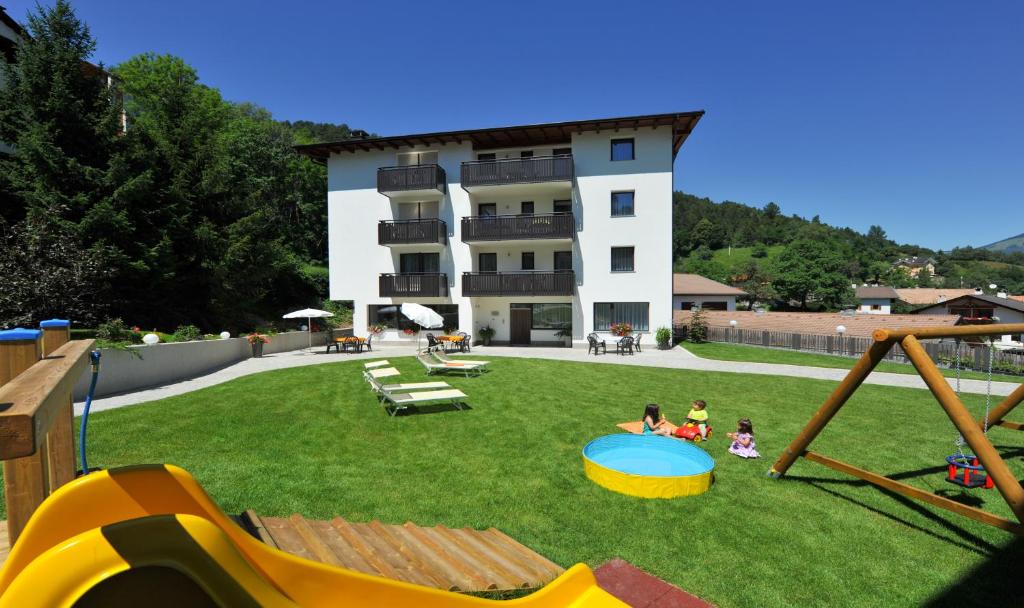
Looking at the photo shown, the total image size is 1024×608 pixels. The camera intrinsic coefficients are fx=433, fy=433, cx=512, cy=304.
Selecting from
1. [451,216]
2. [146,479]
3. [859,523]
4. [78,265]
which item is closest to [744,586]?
[859,523]

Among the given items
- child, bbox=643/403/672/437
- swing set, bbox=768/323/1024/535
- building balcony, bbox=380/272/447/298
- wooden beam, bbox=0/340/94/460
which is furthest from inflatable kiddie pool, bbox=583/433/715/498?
building balcony, bbox=380/272/447/298

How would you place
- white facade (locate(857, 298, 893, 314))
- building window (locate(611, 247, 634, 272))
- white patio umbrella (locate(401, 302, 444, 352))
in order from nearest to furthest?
1. white patio umbrella (locate(401, 302, 444, 352))
2. building window (locate(611, 247, 634, 272))
3. white facade (locate(857, 298, 893, 314))

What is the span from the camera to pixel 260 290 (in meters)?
26.8

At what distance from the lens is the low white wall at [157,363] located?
11.7 m

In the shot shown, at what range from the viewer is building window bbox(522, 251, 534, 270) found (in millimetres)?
25516

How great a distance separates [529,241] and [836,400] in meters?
19.3

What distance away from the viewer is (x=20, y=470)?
2.71 metres

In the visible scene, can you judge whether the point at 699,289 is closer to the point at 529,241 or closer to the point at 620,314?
A: the point at 620,314

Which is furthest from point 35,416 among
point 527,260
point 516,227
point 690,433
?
point 527,260

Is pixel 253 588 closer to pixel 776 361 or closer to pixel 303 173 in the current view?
pixel 776 361

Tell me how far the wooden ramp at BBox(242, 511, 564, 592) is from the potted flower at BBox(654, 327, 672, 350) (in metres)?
20.2

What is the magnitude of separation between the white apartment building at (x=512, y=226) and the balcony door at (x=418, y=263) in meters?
0.06

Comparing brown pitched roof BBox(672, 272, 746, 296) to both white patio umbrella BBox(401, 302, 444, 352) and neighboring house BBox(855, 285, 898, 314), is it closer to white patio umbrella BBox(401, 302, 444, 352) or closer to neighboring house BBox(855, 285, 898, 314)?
white patio umbrella BBox(401, 302, 444, 352)

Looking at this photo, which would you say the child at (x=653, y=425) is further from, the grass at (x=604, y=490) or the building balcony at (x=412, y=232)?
the building balcony at (x=412, y=232)
